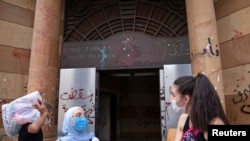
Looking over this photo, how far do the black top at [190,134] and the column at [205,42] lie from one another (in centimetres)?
394

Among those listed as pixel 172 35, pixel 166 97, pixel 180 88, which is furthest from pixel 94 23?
pixel 180 88

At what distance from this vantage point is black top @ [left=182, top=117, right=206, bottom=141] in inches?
64.6

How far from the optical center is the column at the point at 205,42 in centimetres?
556

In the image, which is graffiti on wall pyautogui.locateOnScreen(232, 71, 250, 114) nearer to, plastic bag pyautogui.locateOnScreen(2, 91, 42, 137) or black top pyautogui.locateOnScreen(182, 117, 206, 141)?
black top pyautogui.locateOnScreen(182, 117, 206, 141)

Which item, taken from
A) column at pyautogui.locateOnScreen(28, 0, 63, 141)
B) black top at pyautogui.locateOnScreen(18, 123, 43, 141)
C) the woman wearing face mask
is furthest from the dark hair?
column at pyautogui.locateOnScreen(28, 0, 63, 141)

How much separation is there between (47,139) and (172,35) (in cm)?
462

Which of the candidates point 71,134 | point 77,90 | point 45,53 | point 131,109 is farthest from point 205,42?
point 131,109

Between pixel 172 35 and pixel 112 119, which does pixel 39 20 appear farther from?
pixel 112 119

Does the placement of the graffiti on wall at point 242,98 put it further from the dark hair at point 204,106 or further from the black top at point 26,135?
the black top at point 26,135

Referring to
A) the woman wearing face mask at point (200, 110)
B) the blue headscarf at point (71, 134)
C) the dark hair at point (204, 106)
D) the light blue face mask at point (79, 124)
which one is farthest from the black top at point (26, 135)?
the dark hair at point (204, 106)

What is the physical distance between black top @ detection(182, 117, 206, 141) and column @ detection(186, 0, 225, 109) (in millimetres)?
3939

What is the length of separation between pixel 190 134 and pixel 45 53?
17.4ft

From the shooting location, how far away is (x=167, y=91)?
6746 millimetres

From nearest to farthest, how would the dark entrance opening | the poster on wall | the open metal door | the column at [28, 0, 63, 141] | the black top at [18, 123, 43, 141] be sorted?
the black top at [18, 123, 43, 141]
the column at [28, 0, 63, 141]
the open metal door
the poster on wall
the dark entrance opening
